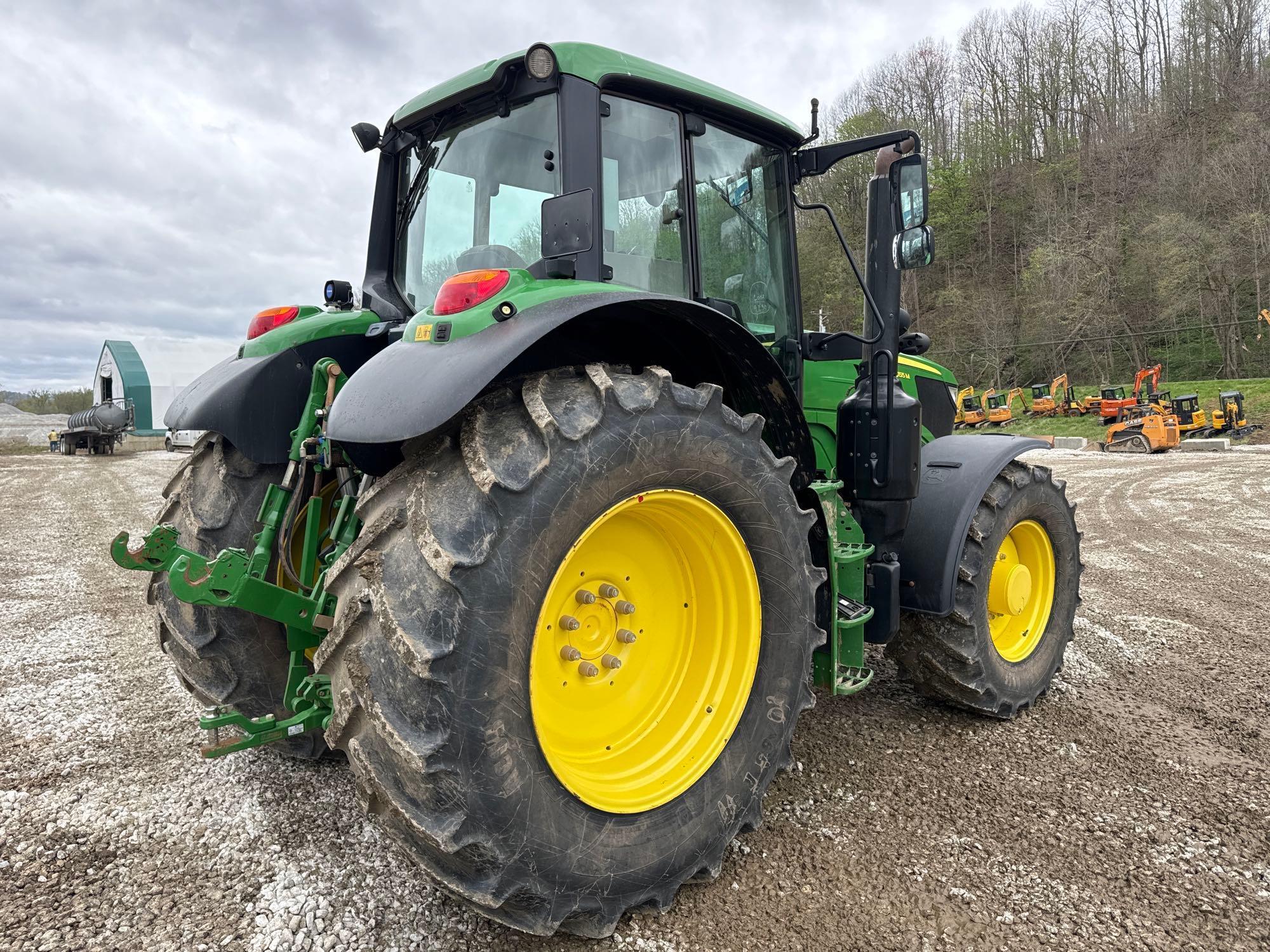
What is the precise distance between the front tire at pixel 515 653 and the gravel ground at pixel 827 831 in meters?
0.22

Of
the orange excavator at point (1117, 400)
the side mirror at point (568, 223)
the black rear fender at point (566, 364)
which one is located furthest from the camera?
the orange excavator at point (1117, 400)

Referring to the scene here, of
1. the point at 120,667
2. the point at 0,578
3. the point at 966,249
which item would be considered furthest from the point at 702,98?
the point at 966,249

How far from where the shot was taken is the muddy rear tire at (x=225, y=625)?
Result: 100 inches

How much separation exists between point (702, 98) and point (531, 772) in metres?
2.13

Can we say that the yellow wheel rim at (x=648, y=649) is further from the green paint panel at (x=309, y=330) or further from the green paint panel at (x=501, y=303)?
the green paint panel at (x=309, y=330)

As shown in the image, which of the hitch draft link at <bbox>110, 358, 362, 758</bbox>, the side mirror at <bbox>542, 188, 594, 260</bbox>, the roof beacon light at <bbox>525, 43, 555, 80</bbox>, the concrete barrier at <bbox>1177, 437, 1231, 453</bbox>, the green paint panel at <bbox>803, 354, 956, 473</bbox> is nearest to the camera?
the hitch draft link at <bbox>110, 358, 362, 758</bbox>

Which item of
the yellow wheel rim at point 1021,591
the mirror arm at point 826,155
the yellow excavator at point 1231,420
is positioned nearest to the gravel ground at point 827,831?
the yellow wheel rim at point 1021,591

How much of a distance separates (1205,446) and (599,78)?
19352mm

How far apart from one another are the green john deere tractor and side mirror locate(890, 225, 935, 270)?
0.01 m

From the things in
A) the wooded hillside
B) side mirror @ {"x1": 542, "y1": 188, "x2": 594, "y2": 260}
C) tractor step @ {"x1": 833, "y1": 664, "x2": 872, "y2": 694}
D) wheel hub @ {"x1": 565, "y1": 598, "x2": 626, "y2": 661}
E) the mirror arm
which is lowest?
tractor step @ {"x1": 833, "y1": 664, "x2": 872, "y2": 694}

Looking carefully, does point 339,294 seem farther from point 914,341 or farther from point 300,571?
point 914,341

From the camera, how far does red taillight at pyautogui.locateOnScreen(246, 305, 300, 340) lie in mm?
2865

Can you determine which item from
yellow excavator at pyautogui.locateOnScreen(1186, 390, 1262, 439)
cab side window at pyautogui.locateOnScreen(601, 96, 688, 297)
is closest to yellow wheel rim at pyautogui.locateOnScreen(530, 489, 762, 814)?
cab side window at pyautogui.locateOnScreen(601, 96, 688, 297)

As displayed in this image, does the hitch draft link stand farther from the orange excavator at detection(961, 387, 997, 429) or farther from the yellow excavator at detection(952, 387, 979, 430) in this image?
the yellow excavator at detection(952, 387, 979, 430)
